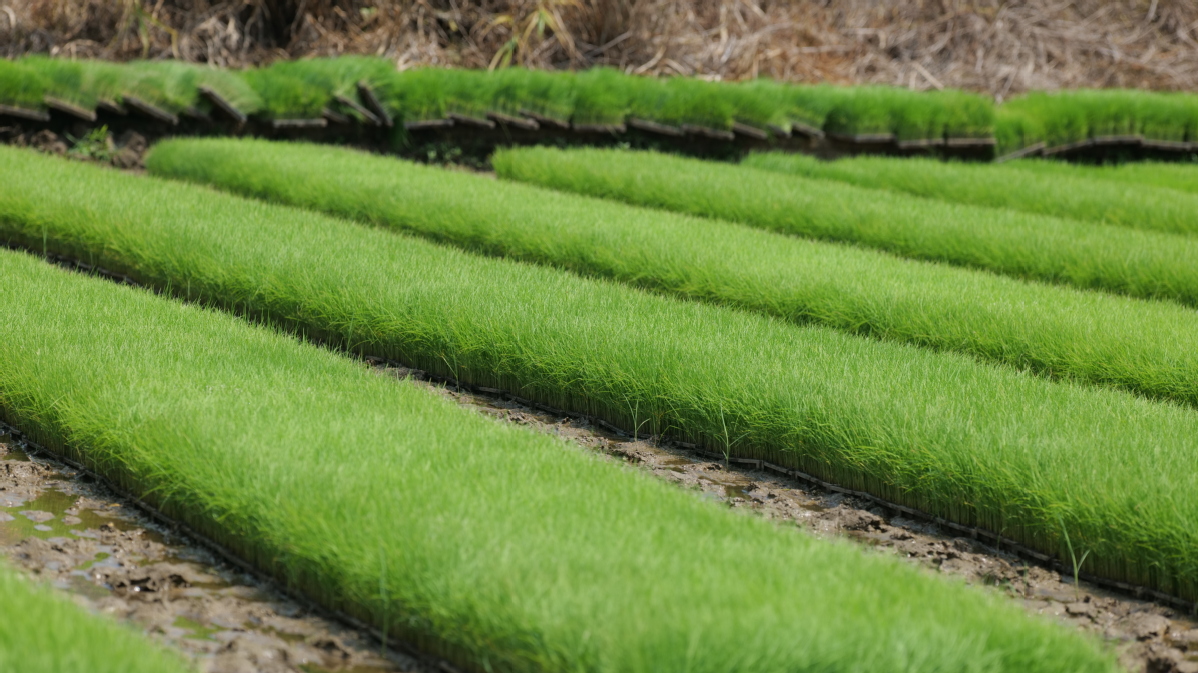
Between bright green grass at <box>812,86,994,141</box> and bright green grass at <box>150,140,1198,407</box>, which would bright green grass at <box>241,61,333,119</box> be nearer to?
bright green grass at <box>150,140,1198,407</box>

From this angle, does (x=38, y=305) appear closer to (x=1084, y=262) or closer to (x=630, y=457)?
(x=630, y=457)

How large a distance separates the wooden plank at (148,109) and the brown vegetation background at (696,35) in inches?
94.7

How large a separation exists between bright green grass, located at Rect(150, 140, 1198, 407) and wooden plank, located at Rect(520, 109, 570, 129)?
5.14 feet

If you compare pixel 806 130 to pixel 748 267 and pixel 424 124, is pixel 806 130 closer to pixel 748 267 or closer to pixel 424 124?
pixel 424 124

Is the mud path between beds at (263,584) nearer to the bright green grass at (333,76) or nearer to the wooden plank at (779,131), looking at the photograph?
the bright green grass at (333,76)

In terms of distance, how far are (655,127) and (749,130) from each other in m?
0.76

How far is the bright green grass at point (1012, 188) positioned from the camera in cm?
771

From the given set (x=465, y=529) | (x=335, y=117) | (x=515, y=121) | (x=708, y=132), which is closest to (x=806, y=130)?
(x=708, y=132)

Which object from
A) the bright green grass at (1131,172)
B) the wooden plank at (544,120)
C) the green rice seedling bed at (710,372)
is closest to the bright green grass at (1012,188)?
the bright green grass at (1131,172)

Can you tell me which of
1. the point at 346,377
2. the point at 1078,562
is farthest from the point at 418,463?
the point at 1078,562

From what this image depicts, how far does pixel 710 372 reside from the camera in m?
4.17

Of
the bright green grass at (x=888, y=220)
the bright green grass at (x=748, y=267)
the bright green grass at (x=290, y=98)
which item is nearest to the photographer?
the bright green grass at (x=748, y=267)

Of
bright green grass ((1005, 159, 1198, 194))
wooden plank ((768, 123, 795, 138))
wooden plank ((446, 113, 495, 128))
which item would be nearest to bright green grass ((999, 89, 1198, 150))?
bright green grass ((1005, 159, 1198, 194))

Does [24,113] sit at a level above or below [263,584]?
above
